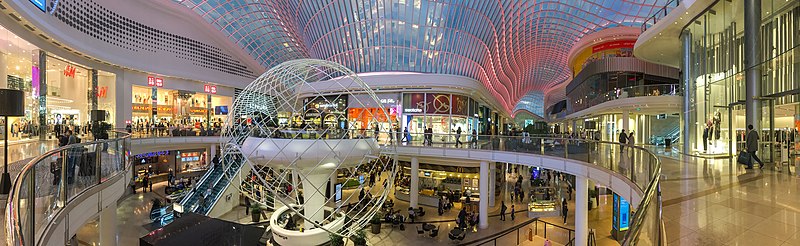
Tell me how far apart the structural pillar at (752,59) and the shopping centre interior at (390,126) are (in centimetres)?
5

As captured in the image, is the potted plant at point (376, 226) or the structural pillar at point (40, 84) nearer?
the potted plant at point (376, 226)

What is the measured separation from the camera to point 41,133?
1788 centimetres

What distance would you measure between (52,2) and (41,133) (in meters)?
7.76

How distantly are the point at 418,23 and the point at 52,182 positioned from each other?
95.4 feet

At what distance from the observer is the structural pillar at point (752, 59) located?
11461 millimetres

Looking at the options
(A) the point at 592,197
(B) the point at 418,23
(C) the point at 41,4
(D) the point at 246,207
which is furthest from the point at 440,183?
(C) the point at 41,4

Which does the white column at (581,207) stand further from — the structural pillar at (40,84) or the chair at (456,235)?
the structural pillar at (40,84)

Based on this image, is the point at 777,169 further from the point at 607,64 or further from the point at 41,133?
the point at 41,133

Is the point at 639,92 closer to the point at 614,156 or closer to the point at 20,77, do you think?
the point at 614,156

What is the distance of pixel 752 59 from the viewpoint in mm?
11516

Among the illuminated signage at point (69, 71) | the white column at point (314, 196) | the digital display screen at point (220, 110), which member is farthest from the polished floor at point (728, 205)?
the digital display screen at point (220, 110)

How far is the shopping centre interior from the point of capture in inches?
291

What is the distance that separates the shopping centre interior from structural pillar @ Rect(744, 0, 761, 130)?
49mm

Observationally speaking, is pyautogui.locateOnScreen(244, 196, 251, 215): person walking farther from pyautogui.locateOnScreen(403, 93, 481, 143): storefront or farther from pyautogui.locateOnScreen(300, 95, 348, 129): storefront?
pyautogui.locateOnScreen(403, 93, 481, 143): storefront
